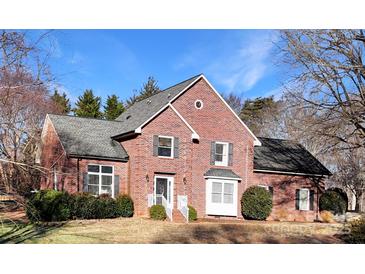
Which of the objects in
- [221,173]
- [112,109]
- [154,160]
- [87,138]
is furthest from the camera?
[112,109]

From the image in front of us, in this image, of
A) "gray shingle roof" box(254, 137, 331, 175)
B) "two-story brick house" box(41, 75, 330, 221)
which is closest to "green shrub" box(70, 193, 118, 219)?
"two-story brick house" box(41, 75, 330, 221)

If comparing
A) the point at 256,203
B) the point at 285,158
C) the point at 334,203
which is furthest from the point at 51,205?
the point at 334,203

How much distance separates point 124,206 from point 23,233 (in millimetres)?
6025

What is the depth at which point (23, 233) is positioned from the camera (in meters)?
12.3

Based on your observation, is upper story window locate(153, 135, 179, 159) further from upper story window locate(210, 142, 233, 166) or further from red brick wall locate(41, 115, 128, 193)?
upper story window locate(210, 142, 233, 166)

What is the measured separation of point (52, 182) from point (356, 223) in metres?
11.9

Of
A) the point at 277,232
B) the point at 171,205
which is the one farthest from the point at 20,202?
the point at 171,205

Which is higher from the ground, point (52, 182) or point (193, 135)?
point (193, 135)

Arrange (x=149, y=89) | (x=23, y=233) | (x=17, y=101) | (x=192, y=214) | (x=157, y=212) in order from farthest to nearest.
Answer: (x=149, y=89) → (x=192, y=214) → (x=157, y=212) → (x=23, y=233) → (x=17, y=101)

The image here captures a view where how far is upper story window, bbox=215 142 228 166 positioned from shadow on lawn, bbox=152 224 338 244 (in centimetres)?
500

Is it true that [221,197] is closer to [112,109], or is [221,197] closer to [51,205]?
[51,205]

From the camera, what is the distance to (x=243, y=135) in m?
20.7

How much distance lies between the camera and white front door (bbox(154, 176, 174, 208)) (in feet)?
61.2

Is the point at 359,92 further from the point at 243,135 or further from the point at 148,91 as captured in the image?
the point at 148,91
